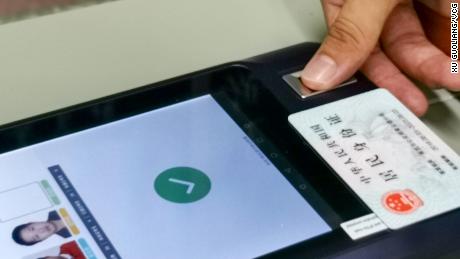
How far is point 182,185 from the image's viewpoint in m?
0.43

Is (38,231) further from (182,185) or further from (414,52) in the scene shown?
(414,52)

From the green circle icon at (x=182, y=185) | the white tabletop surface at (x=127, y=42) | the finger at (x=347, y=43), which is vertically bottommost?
the green circle icon at (x=182, y=185)

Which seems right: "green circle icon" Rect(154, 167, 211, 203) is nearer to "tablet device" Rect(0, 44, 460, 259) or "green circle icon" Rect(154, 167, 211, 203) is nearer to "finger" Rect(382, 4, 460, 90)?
"tablet device" Rect(0, 44, 460, 259)

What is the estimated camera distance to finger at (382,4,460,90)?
1.68ft

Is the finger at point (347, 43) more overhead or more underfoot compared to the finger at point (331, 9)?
more underfoot

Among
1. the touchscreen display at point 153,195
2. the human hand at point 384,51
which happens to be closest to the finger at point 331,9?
the human hand at point 384,51

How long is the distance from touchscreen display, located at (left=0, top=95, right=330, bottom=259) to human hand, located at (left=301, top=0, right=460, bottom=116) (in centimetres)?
7

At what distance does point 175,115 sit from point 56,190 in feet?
0.29

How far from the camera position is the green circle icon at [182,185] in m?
0.43

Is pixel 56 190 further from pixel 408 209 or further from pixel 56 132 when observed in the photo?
pixel 408 209

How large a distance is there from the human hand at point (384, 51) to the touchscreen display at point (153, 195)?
0.07m

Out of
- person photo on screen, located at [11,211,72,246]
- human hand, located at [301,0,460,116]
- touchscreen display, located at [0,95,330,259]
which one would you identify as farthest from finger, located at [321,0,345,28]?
person photo on screen, located at [11,211,72,246]

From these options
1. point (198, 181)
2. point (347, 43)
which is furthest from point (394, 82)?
point (198, 181)

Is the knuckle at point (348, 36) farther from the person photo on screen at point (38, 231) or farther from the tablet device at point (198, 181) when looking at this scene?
the person photo on screen at point (38, 231)
